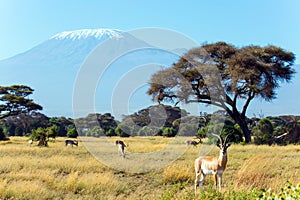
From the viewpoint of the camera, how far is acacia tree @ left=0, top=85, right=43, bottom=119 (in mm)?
30047

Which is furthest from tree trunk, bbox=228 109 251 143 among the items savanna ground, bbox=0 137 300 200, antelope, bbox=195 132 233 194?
antelope, bbox=195 132 233 194

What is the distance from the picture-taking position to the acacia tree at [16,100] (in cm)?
3005

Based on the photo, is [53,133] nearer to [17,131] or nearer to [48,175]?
[48,175]

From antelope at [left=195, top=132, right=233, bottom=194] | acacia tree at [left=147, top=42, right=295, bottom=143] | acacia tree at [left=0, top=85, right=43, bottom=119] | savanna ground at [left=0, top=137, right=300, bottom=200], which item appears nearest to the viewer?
savanna ground at [left=0, top=137, right=300, bottom=200]

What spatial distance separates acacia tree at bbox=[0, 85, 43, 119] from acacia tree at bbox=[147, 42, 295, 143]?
13.9 meters

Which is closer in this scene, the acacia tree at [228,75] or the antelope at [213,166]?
the antelope at [213,166]

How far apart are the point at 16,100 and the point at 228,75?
54.2ft

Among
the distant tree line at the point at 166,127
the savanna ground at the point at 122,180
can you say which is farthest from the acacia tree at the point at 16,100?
the savanna ground at the point at 122,180

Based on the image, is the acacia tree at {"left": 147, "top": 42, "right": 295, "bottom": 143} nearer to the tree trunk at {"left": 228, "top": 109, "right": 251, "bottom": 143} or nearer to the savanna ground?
the tree trunk at {"left": 228, "top": 109, "right": 251, "bottom": 143}

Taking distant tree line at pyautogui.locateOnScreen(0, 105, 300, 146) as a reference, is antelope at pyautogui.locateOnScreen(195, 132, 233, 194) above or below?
below

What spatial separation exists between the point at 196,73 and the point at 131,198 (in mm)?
14970

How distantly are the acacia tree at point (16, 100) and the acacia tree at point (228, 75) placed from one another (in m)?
13.9

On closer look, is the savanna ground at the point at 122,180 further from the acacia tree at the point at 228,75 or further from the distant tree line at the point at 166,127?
the acacia tree at the point at 228,75

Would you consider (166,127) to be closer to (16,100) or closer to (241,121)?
(241,121)
